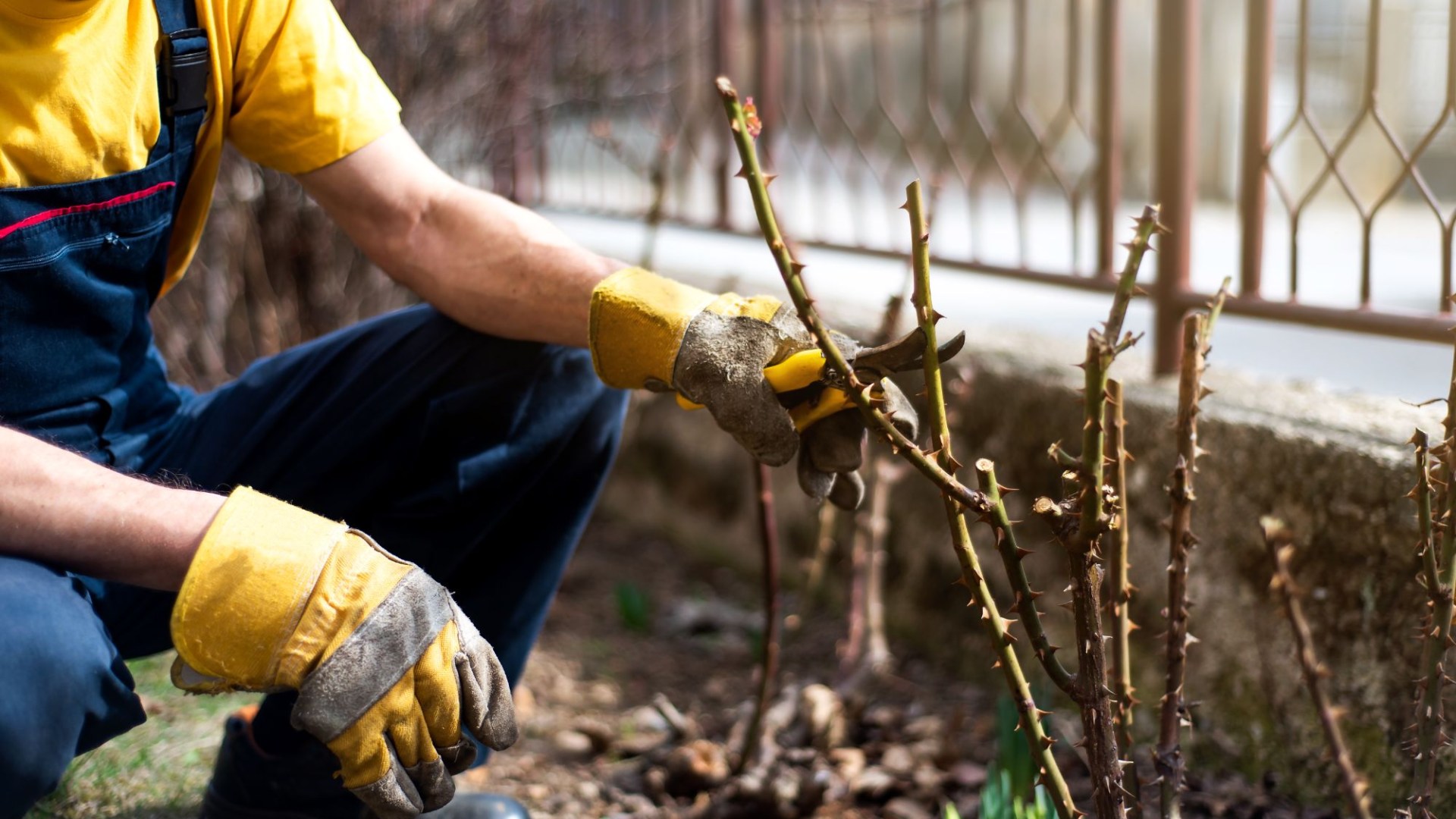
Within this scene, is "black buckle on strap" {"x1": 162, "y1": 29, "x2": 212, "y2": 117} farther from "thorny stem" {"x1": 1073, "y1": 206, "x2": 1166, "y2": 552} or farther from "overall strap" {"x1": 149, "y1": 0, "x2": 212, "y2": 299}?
"thorny stem" {"x1": 1073, "y1": 206, "x2": 1166, "y2": 552}

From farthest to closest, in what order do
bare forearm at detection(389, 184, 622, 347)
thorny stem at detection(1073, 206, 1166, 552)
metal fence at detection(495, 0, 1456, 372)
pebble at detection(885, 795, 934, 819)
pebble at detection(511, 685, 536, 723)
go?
pebble at detection(511, 685, 536, 723), metal fence at detection(495, 0, 1456, 372), pebble at detection(885, 795, 934, 819), bare forearm at detection(389, 184, 622, 347), thorny stem at detection(1073, 206, 1166, 552)

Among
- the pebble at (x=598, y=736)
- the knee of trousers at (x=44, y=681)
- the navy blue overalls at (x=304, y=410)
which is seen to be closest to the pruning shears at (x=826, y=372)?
the navy blue overalls at (x=304, y=410)

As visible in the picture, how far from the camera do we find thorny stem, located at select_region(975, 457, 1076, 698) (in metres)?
1.30

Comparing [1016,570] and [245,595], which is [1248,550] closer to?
[1016,570]

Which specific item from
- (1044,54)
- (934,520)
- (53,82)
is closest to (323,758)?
(53,82)

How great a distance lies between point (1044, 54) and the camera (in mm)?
14938

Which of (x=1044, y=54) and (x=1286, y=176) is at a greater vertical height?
(x=1044, y=54)

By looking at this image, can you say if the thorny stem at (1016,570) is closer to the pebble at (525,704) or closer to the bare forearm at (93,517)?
the bare forearm at (93,517)

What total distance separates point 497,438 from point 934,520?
121 cm

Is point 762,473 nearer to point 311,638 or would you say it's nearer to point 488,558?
point 488,558

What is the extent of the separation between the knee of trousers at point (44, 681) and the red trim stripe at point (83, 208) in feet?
1.48

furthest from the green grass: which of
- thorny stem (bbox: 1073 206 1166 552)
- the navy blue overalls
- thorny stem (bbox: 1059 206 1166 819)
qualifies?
thorny stem (bbox: 1073 206 1166 552)

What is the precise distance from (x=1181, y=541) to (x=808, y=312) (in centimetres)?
55

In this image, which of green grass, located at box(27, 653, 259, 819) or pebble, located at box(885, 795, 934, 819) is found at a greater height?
green grass, located at box(27, 653, 259, 819)
